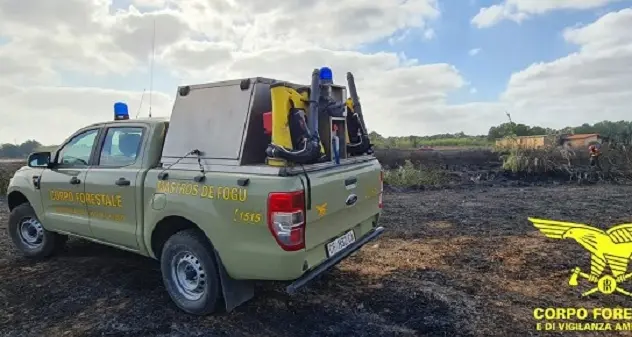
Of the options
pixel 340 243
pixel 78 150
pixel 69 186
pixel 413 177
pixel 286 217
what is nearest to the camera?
pixel 286 217

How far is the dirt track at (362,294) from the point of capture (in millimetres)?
3488

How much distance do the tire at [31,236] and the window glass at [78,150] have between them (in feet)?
3.58

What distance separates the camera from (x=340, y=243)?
3838 millimetres

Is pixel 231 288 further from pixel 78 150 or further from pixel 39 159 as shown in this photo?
pixel 39 159

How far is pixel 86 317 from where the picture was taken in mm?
3732

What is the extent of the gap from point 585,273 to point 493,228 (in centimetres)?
211

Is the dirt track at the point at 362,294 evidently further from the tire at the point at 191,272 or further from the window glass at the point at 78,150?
the window glass at the point at 78,150

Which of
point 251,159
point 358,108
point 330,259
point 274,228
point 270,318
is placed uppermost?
point 358,108

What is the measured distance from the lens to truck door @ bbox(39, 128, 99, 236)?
181 inches

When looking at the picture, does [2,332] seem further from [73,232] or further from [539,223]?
[539,223]

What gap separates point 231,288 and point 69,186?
101 inches

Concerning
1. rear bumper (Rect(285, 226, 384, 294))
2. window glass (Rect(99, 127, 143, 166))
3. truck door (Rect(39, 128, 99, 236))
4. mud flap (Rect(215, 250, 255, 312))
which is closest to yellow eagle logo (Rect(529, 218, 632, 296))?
rear bumper (Rect(285, 226, 384, 294))

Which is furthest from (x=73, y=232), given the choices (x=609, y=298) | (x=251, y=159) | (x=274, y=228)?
(x=609, y=298)

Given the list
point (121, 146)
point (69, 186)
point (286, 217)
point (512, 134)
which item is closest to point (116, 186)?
point (121, 146)
